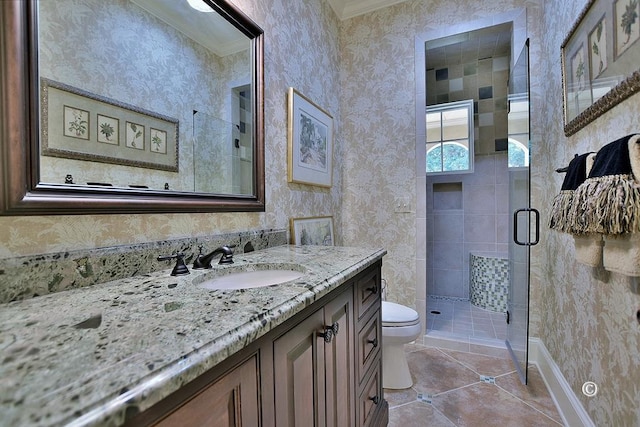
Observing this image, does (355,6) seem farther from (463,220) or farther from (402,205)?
(463,220)

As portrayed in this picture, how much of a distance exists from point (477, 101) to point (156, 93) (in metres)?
3.26

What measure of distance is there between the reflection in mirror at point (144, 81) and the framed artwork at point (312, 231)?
1.94 feet

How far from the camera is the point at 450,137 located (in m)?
3.29

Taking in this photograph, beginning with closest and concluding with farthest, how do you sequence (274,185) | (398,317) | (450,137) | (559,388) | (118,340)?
(118,340) → (559,388) → (274,185) → (398,317) → (450,137)

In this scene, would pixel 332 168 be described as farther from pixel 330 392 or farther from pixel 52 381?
pixel 52 381

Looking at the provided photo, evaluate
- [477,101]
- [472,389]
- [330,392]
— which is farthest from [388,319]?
[477,101]

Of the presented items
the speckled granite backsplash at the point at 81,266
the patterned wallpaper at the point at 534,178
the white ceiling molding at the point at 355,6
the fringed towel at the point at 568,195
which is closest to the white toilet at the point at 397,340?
the patterned wallpaper at the point at 534,178

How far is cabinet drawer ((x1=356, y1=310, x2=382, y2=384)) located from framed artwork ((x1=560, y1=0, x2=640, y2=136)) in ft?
4.01

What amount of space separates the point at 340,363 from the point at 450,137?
9.99 feet

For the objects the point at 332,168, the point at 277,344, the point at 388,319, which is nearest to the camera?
the point at 277,344

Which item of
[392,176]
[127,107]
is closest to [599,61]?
[392,176]

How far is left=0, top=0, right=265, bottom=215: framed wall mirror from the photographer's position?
27.4 inches

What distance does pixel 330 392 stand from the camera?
911mm

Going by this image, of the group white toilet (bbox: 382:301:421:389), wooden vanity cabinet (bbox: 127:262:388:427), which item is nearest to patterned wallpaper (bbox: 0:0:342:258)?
wooden vanity cabinet (bbox: 127:262:388:427)
